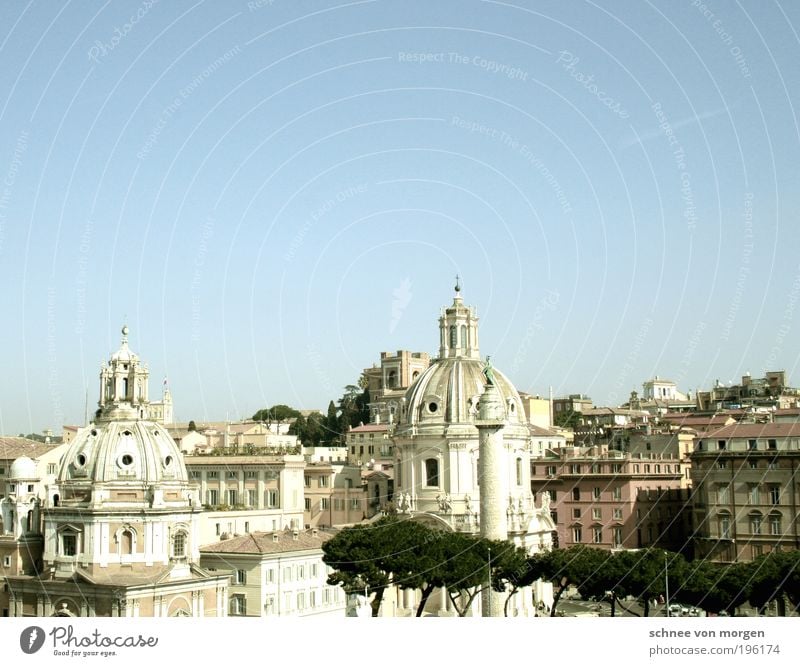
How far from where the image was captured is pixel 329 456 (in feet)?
312

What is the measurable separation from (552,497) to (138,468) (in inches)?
1291

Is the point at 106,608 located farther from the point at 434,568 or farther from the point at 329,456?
the point at 329,456

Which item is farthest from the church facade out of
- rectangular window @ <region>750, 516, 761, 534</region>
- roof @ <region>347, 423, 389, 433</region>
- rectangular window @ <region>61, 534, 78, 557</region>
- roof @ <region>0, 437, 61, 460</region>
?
roof @ <region>347, 423, 389, 433</region>

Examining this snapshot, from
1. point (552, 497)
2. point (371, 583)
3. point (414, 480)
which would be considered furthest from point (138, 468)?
point (552, 497)

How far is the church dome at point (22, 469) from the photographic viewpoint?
197 ft

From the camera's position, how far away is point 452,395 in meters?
67.8

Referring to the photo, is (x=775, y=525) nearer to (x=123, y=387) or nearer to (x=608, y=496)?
(x=608, y=496)

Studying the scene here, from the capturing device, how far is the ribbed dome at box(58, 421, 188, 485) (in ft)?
183

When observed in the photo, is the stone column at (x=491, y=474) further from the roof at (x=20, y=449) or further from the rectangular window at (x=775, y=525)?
the roof at (x=20, y=449)

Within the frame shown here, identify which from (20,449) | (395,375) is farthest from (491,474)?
(395,375)

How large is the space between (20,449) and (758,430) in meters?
47.1

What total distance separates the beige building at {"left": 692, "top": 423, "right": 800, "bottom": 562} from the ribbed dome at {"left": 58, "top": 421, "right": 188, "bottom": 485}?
1207 inches

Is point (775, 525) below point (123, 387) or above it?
below

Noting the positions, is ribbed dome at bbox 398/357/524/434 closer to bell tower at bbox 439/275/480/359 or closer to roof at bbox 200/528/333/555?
bell tower at bbox 439/275/480/359
